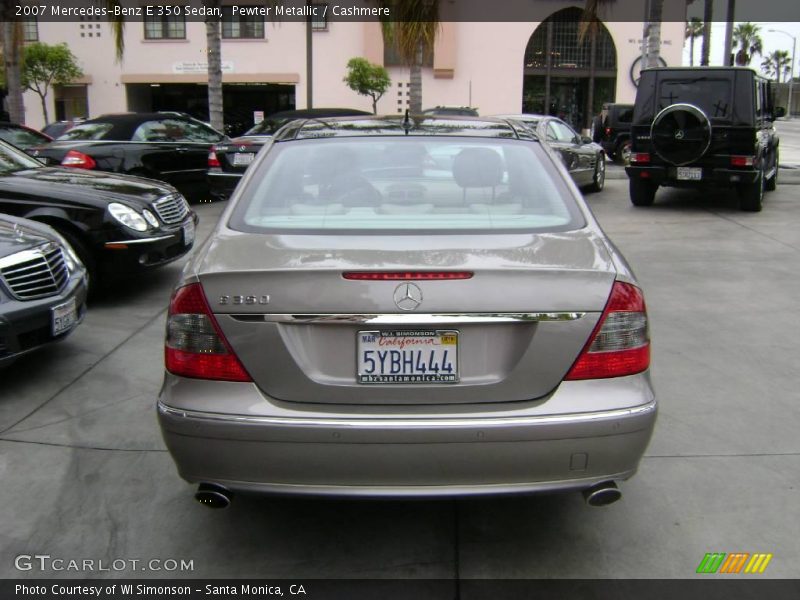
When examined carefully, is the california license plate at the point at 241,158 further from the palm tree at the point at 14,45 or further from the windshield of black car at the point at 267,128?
the palm tree at the point at 14,45

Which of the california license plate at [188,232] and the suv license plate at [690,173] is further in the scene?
the suv license plate at [690,173]

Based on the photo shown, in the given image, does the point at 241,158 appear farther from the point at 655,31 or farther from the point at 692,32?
the point at 692,32

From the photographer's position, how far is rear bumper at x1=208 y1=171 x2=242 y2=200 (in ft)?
39.8

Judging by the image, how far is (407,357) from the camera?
2.71 metres

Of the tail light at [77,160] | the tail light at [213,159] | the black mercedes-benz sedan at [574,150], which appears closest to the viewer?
the tail light at [77,160]

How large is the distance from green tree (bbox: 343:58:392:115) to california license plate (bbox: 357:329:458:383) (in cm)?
3054

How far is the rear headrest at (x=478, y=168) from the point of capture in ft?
11.8

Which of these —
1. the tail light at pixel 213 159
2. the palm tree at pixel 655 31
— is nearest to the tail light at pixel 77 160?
the tail light at pixel 213 159

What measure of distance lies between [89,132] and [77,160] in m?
1.32

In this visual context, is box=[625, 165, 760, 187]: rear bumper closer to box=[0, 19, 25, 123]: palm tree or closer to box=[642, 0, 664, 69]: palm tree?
box=[642, 0, 664, 69]: palm tree

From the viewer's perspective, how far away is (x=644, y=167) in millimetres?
12289

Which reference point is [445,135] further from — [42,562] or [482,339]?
[42,562]

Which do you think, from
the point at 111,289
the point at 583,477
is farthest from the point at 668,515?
the point at 111,289

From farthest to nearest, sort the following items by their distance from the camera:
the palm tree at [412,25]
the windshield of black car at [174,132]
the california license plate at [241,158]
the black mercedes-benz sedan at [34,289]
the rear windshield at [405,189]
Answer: the palm tree at [412,25], the california license plate at [241,158], the windshield of black car at [174,132], the black mercedes-benz sedan at [34,289], the rear windshield at [405,189]
